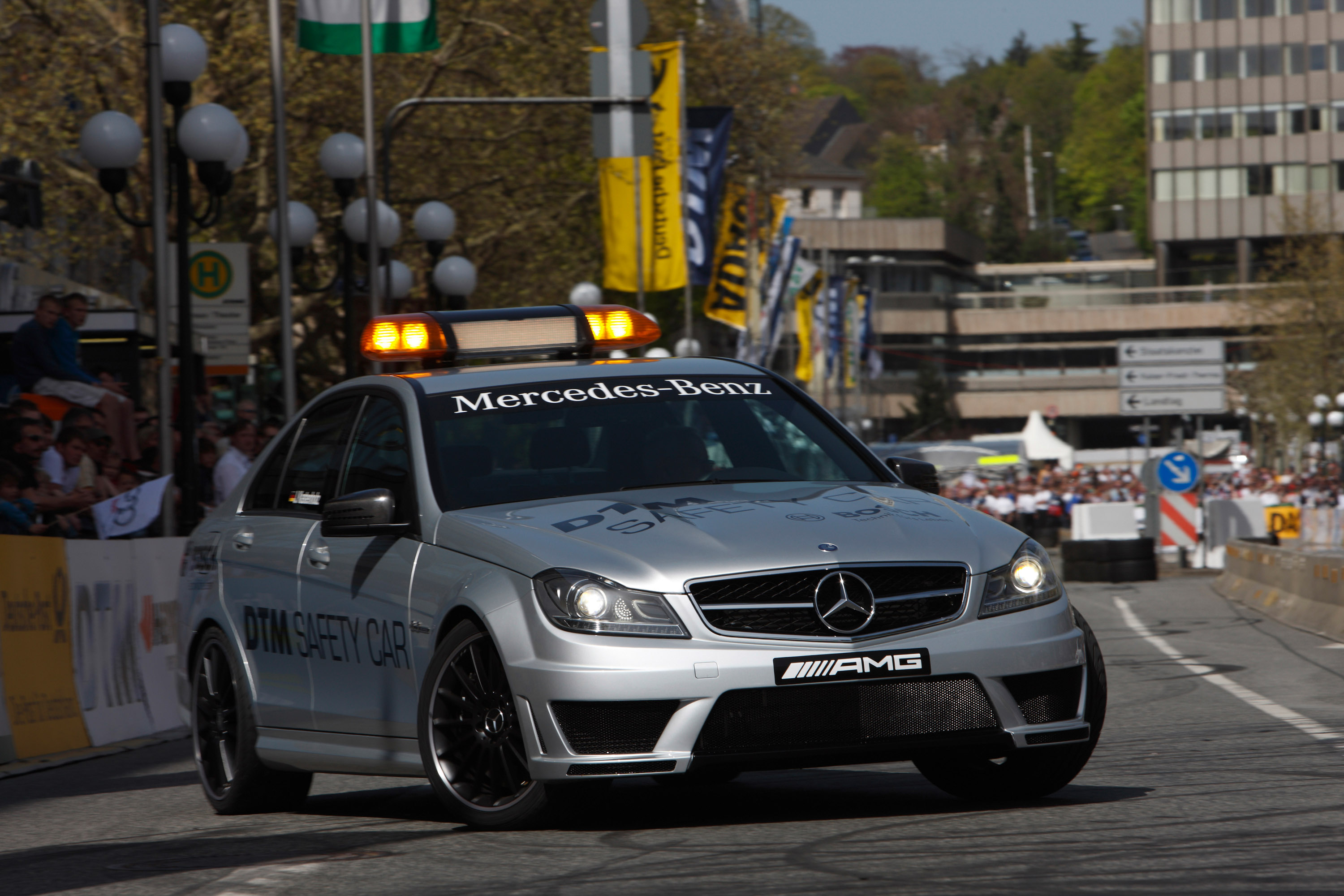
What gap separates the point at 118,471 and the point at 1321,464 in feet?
173

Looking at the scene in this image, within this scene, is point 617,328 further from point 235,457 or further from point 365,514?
point 235,457

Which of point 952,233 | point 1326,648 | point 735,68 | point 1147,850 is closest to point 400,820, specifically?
point 1147,850

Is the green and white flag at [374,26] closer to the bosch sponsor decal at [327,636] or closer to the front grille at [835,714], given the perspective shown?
the bosch sponsor decal at [327,636]

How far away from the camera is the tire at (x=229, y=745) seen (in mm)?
8000

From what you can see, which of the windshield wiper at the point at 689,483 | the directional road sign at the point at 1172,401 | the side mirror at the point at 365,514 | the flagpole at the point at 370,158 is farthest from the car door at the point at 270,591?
the directional road sign at the point at 1172,401

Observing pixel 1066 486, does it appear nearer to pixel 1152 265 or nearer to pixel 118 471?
pixel 118 471

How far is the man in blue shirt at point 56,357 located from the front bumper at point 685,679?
36.6 feet

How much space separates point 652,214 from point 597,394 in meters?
26.0

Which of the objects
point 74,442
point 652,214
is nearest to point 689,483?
point 74,442

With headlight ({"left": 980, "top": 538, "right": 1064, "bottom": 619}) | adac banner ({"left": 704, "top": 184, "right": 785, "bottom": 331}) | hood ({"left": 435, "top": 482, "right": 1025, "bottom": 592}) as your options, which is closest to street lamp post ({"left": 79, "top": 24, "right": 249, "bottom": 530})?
hood ({"left": 435, "top": 482, "right": 1025, "bottom": 592})

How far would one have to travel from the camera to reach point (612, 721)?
245 inches

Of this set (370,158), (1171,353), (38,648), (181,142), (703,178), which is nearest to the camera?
(38,648)

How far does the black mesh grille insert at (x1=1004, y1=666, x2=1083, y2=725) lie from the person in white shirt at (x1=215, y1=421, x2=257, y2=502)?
1107 centimetres

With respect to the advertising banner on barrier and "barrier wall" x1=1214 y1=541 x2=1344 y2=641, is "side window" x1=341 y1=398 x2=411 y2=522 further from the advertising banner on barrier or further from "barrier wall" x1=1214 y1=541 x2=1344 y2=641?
"barrier wall" x1=1214 y1=541 x2=1344 y2=641
